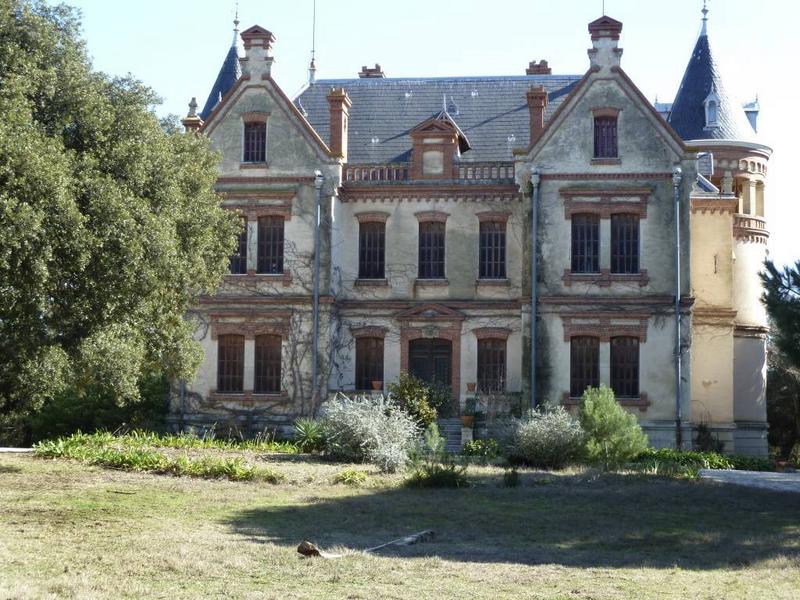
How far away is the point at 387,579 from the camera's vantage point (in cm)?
1130

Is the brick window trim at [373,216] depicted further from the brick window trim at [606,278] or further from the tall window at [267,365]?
the brick window trim at [606,278]

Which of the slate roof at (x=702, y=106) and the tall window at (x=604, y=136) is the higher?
the slate roof at (x=702, y=106)

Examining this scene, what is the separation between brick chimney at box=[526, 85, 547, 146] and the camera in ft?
106

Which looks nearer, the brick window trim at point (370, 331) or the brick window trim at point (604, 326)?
the brick window trim at point (604, 326)

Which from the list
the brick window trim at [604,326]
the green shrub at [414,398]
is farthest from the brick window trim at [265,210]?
the brick window trim at [604,326]

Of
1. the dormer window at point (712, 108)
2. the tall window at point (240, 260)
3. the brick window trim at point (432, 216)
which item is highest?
the dormer window at point (712, 108)

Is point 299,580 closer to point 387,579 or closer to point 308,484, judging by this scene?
point 387,579

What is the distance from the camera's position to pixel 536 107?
3238cm

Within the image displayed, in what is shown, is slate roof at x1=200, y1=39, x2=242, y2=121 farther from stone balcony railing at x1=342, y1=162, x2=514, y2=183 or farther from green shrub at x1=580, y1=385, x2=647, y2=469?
green shrub at x1=580, y1=385, x2=647, y2=469

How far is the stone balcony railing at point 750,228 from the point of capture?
35.8 metres

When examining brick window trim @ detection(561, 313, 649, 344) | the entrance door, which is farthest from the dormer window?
the entrance door

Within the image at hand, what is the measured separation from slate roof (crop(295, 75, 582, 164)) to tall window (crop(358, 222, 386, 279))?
2273 millimetres

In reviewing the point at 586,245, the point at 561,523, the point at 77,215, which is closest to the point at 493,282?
the point at 586,245

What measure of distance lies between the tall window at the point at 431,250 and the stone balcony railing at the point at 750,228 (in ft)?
32.7
